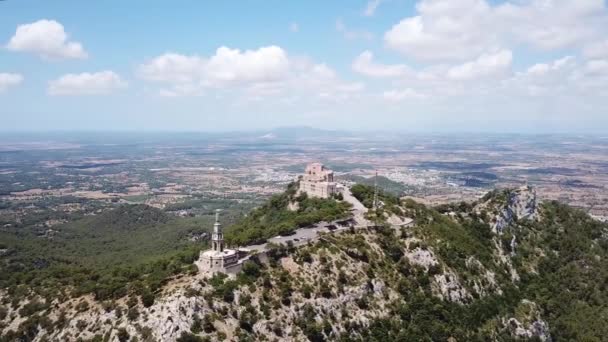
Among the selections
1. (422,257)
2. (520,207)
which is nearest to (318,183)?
(422,257)

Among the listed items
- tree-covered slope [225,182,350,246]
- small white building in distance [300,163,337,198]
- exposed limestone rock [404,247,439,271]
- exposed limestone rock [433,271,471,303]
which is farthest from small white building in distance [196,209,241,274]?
small white building in distance [300,163,337,198]

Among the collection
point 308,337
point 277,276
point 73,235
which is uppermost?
point 277,276

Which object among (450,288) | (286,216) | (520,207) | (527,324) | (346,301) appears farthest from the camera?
(520,207)

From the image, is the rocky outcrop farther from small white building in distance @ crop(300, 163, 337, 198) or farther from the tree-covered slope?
the tree-covered slope

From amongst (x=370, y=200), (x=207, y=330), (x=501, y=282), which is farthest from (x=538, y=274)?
(x=207, y=330)

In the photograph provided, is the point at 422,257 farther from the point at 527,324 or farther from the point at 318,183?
the point at 318,183

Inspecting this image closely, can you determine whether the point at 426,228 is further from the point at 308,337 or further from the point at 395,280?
the point at 308,337
